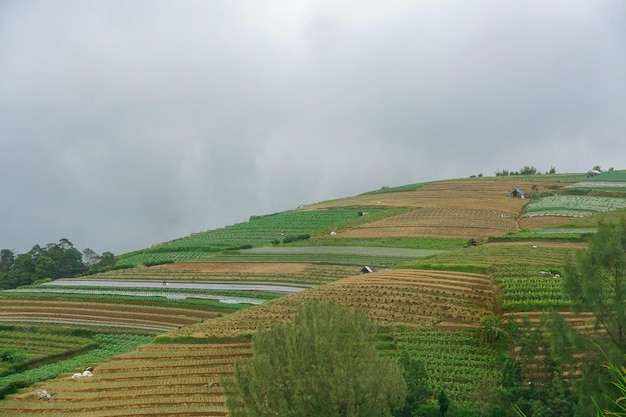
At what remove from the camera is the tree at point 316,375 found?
17.2 meters

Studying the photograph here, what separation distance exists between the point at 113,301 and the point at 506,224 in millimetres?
40588

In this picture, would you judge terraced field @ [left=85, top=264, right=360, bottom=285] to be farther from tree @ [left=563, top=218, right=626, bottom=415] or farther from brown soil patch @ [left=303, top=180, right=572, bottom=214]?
tree @ [left=563, top=218, right=626, bottom=415]

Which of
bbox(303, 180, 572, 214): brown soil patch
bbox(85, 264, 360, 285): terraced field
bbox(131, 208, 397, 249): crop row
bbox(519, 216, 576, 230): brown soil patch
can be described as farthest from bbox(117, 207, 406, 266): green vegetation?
bbox(519, 216, 576, 230): brown soil patch

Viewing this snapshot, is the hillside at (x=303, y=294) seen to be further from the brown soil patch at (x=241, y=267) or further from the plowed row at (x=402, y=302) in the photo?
the brown soil patch at (x=241, y=267)

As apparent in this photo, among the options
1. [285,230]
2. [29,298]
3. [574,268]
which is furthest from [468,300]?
[285,230]

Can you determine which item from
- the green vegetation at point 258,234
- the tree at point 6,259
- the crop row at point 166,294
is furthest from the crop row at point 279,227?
the tree at point 6,259

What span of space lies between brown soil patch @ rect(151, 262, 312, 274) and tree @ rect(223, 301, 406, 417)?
115 ft

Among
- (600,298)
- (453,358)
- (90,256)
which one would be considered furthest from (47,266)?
(600,298)

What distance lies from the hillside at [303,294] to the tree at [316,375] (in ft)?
19.2

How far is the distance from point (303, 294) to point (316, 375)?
22.6 meters

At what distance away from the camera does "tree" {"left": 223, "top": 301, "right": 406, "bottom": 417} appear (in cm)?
1720

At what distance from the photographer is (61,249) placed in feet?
269

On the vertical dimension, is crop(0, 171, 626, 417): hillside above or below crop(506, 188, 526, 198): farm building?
below

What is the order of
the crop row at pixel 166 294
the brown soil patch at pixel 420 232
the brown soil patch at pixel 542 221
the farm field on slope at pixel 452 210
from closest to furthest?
the crop row at pixel 166 294
the brown soil patch at pixel 542 221
the brown soil patch at pixel 420 232
the farm field on slope at pixel 452 210
